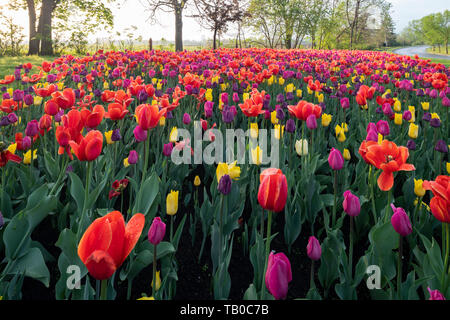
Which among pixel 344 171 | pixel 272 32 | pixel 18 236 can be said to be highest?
pixel 272 32

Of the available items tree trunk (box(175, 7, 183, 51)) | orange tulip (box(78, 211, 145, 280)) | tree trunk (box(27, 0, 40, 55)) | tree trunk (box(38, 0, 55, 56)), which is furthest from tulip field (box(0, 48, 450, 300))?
tree trunk (box(27, 0, 40, 55))

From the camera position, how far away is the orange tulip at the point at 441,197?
954mm

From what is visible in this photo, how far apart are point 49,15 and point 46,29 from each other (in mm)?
1021

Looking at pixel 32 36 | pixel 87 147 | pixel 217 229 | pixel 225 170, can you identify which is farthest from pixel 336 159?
pixel 32 36

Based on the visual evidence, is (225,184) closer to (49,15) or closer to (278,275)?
(278,275)

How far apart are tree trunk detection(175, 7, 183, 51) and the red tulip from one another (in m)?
16.0

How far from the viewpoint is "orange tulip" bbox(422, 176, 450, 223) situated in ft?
3.13

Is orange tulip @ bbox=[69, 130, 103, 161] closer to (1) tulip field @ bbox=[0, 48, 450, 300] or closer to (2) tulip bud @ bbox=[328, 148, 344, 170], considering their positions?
(1) tulip field @ bbox=[0, 48, 450, 300]

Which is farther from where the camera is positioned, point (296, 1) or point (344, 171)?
point (296, 1)
